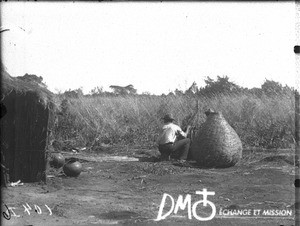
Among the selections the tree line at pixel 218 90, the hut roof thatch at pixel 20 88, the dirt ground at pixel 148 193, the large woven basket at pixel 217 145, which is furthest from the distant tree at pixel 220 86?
the hut roof thatch at pixel 20 88

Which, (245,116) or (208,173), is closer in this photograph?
(208,173)

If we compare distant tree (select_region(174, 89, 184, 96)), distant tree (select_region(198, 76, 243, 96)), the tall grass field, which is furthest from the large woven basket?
distant tree (select_region(198, 76, 243, 96))

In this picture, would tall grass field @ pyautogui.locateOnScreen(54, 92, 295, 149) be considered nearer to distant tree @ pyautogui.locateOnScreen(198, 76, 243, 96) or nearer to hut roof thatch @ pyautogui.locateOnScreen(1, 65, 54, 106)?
hut roof thatch @ pyautogui.locateOnScreen(1, 65, 54, 106)

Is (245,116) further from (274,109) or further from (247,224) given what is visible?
(247,224)

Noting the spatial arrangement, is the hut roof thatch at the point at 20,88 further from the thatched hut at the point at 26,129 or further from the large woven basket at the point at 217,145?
the large woven basket at the point at 217,145

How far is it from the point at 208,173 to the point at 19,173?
3.85 meters

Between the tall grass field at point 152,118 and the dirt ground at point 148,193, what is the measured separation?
271 cm

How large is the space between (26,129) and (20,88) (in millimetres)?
791

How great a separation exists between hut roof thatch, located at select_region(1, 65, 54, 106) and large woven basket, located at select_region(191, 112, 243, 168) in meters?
3.67

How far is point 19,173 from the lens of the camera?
7879mm

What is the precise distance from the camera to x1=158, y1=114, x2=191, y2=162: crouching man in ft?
33.9

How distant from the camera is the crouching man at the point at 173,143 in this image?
1032 centimetres

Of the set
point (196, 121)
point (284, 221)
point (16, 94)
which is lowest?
point (284, 221)

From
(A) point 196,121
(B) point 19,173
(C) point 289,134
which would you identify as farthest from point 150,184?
(C) point 289,134
